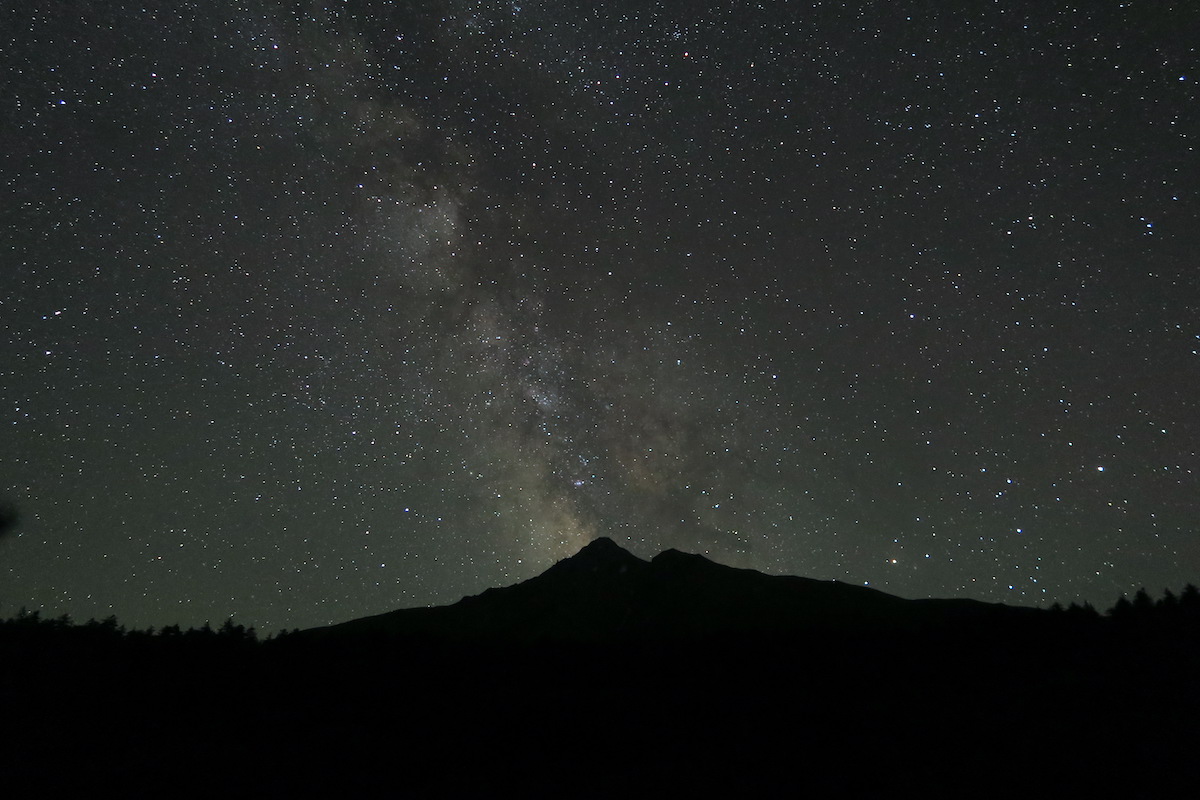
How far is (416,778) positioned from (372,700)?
11.5 meters

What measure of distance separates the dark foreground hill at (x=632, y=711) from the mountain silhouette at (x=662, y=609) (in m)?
1.01

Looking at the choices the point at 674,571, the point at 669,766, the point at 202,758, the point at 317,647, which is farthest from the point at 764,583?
the point at 202,758

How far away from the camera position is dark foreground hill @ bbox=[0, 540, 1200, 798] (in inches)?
686

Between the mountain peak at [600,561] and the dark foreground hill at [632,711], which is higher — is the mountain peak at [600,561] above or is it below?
above

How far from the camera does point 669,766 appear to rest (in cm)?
1944

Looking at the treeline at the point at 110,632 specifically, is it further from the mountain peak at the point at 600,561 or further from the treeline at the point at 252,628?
the mountain peak at the point at 600,561

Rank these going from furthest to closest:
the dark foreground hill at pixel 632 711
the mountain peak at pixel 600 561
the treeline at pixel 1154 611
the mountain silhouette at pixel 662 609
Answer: the mountain peak at pixel 600 561, the mountain silhouette at pixel 662 609, the treeline at pixel 1154 611, the dark foreground hill at pixel 632 711

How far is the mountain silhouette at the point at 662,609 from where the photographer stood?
157 feet

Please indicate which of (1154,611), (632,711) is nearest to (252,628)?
(632,711)

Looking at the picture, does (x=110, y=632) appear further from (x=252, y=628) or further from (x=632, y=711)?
(x=632, y=711)

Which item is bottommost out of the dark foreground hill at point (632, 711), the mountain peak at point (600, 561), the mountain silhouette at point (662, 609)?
the dark foreground hill at point (632, 711)

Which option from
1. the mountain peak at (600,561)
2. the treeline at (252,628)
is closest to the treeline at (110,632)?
the treeline at (252,628)

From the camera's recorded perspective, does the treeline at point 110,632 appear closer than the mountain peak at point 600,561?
Yes

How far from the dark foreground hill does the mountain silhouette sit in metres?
1.01
